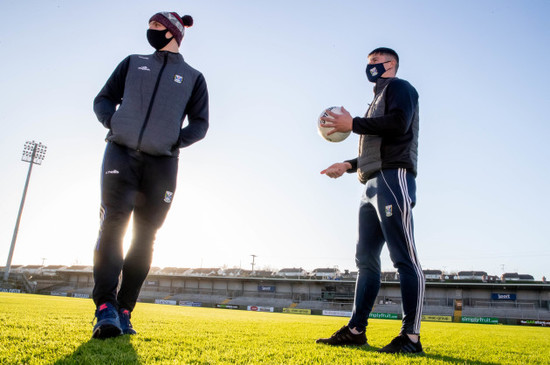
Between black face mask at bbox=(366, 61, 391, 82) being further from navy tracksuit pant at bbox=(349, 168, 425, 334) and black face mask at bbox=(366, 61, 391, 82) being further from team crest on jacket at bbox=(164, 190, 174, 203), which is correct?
team crest on jacket at bbox=(164, 190, 174, 203)

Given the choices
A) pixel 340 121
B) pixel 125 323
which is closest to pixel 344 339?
pixel 125 323

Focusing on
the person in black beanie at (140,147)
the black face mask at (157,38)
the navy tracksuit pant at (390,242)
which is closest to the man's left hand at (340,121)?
the navy tracksuit pant at (390,242)

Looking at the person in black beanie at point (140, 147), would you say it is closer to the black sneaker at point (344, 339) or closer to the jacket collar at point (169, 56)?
the jacket collar at point (169, 56)

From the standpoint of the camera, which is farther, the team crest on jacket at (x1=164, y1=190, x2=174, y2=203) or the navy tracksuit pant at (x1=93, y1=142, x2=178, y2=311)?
the team crest on jacket at (x1=164, y1=190, x2=174, y2=203)

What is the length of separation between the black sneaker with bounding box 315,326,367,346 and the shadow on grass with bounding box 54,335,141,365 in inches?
53.1

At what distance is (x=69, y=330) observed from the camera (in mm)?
2357

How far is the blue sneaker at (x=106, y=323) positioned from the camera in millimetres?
2051

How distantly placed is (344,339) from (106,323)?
159cm

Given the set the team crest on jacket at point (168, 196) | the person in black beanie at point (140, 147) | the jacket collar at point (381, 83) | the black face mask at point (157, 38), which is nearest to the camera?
the person in black beanie at point (140, 147)

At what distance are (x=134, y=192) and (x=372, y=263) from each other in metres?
1.94

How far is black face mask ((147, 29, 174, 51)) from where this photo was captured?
304cm

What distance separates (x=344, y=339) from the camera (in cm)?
266

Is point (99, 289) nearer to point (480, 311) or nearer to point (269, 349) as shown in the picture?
point (269, 349)

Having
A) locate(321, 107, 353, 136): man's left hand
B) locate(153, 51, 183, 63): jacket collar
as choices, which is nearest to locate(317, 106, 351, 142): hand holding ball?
locate(321, 107, 353, 136): man's left hand
